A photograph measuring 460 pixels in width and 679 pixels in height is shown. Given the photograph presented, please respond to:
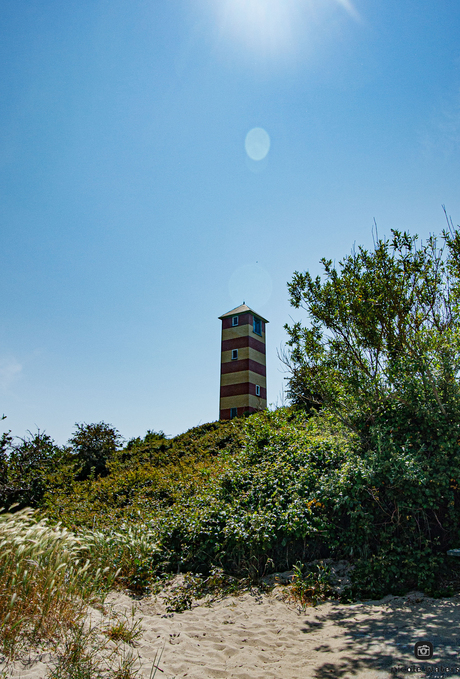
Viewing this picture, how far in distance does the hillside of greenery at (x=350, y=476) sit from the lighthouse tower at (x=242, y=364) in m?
16.1

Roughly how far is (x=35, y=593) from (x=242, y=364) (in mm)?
23372

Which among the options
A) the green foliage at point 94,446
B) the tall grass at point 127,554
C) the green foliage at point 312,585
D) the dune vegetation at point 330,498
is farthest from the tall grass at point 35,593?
the green foliage at point 94,446

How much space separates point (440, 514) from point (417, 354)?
2684mm

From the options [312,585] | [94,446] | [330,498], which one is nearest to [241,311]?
[94,446]

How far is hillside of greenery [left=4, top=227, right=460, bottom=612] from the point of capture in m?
6.16

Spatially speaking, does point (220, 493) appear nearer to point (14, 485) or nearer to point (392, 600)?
point (392, 600)

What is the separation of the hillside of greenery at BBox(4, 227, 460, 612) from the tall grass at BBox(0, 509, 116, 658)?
165 cm

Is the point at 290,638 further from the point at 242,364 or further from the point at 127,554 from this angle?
the point at 242,364

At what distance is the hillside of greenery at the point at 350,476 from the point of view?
6156 mm

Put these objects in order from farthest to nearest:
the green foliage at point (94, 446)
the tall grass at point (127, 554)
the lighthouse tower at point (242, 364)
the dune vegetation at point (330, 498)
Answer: the lighthouse tower at point (242, 364)
the green foliage at point (94, 446)
the tall grass at point (127, 554)
the dune vegetation at point (330, 498)

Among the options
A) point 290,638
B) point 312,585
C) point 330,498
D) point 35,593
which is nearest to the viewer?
point 35,593

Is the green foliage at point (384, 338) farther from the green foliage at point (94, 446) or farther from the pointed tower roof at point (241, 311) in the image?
the pointed tower roof at point (241, 311)

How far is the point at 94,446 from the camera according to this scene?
17469mm

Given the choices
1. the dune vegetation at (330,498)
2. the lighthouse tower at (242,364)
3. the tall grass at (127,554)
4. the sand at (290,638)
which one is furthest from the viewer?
the lighthouse tower at (242,364)
